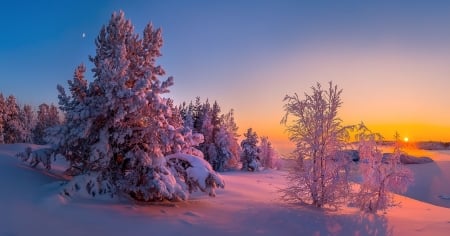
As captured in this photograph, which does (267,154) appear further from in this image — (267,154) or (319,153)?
(319,153)

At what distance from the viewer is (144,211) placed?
13953 millimetres

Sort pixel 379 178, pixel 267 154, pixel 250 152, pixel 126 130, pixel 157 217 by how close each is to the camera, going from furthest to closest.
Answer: pixel 267 154, pixel 250 152, pixel 379 178, pixel 126 130, pixel 157 217

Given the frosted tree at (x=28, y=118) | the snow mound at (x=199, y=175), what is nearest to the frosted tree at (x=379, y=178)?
the snow mound at (x=199, y=175)

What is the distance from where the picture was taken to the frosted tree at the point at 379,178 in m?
17.5

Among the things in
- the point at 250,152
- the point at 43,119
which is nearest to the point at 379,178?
the point at 250,152

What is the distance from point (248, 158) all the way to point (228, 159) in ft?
10.1

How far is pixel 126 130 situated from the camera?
14.9m

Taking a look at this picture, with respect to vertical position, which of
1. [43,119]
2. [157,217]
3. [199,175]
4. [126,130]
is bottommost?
[157,217]

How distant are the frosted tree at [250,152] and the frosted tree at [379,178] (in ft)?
118

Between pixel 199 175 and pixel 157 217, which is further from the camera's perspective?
pixel 199 175

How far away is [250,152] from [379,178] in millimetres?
37406

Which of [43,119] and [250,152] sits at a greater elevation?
[43,119]

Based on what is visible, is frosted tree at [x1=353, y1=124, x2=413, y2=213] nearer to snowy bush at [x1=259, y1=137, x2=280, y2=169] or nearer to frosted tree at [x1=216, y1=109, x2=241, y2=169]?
frosted tree at [x1=216, y1=109, x2=241, y2=169]

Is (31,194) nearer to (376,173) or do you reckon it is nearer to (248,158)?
(376,173)
